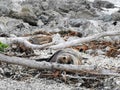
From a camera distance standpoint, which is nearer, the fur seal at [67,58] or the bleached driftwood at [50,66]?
the bleached driftwood at [50,66]

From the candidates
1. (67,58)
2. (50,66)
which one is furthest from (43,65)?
(67,58)

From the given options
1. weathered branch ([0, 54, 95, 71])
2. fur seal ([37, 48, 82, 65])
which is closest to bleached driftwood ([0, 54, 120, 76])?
weathered branch ([0, 54, 95, 71])

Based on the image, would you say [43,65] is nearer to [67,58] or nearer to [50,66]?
[50,66]

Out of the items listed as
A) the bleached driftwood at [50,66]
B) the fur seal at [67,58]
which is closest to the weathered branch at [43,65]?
the bleached driftwood at [50,66]

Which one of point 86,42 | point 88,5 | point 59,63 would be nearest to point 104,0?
point 88,5

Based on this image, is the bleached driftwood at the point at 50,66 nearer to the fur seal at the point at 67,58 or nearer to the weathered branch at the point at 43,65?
the weathered branch at the point at 43,65

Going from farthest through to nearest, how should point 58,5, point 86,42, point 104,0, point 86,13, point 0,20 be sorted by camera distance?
point 104,0
point 58,5
point 86,13
point 0,20
point 86,42

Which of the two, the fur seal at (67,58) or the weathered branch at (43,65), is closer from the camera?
the weathered branch at (43,65)

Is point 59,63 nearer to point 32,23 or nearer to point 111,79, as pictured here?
point 111,79

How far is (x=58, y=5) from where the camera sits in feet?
45.7

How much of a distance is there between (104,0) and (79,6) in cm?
239

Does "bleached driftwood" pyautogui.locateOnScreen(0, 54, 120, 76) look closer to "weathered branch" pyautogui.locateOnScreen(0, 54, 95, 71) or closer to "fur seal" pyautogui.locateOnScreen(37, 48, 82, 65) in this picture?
"weathered branch" pyautogui.locateOnScreen(0, 54, 95, 71)

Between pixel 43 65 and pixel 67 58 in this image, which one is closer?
pixel 43 65

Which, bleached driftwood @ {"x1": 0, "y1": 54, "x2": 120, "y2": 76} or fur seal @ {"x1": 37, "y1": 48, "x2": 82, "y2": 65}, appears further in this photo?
fur seal @ {"x1": 37, "y1": 48, "x2": 82, "y2": 65}
